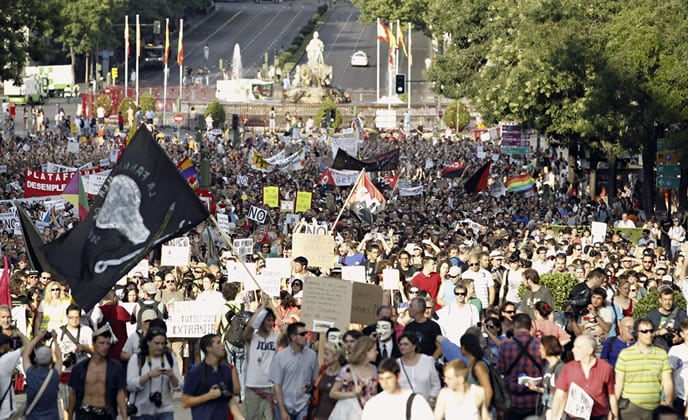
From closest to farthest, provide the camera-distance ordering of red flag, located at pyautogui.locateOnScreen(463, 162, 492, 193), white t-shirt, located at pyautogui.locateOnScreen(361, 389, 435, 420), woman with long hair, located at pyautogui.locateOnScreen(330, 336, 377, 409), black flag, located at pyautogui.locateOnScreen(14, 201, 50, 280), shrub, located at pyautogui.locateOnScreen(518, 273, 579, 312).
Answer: white t-shirt, located at pyautogui.locateOnScreen(361, 389, 435, 420) → woman with long hair, located at pyautogui.locateOnScreen(330, 336, 377, 409) → shrub, located at pyautogui.locateOnScreen(518, 273, 579, 312) → black flag, located at pyautogui.locateOnScreen(14, 201, 50, 280) → red flag, located at pyautogui.locateOnScreen(463, 162, 492, 193)

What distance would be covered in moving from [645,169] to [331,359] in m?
29.9

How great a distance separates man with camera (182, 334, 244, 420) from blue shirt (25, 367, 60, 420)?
102 centimetres

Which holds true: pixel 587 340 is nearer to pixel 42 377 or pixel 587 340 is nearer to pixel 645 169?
pixel 42 377

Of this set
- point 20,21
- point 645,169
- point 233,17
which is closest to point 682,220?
point 645,169

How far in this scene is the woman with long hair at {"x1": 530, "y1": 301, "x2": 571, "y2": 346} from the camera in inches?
562

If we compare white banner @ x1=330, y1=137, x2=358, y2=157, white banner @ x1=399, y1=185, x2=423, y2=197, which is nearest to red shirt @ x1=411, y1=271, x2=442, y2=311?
white banner @ x1=399, y1=185, x2=423, y2=197

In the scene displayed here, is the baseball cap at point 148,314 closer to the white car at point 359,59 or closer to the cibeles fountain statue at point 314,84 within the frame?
the cibeles fountain statue at point 314,84

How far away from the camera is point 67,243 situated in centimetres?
1310

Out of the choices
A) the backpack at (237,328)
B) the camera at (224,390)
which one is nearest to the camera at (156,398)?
the camera at (224,390)

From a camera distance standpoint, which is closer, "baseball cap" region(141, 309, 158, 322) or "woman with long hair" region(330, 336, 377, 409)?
"woman with long hair" region(330, 336, 377, 409)

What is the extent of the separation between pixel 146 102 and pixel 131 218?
73.3 meters

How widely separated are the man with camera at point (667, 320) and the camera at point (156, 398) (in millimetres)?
4379

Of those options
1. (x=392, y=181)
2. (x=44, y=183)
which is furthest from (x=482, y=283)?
(x=392, y=181)

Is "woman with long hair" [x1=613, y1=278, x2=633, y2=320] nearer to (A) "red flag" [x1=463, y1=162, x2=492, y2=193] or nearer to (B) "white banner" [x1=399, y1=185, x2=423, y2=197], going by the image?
(A) "red flag" [x1=463, y1=162, x2=492, y2=193]
